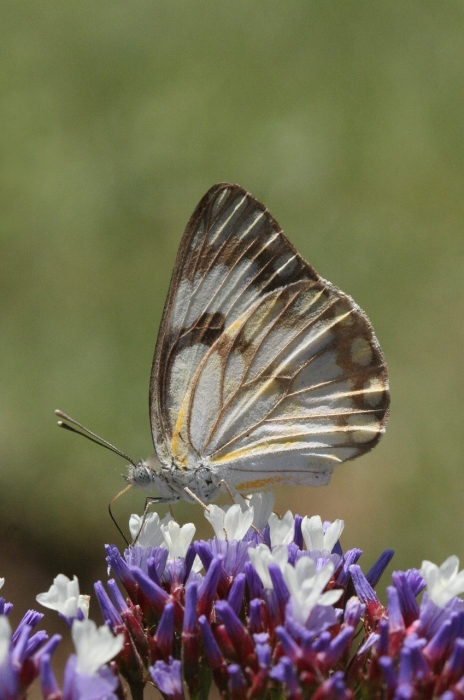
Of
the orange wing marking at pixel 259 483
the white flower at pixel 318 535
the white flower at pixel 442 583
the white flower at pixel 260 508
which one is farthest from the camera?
the orange wing marking at pixel 259 483

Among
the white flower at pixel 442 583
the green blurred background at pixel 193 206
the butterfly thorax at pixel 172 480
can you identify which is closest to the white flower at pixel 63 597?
the butterfly thorax at pixel 172 480

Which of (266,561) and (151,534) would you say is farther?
(151,534)

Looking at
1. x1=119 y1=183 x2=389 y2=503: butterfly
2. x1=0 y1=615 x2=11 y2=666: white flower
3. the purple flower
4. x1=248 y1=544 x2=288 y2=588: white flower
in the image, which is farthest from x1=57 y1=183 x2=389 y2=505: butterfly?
x1=0 y1=615 x2=11 y2=666: white flower

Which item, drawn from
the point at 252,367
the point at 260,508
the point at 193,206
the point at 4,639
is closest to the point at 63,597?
Result: the point at 4,639

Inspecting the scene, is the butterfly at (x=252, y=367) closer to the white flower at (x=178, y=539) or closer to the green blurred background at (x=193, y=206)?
the white flower at (x=178, y=539)

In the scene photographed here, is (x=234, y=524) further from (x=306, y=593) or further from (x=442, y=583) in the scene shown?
(x=442, y=583)

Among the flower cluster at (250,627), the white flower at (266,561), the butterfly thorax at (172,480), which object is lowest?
the flower cluster at (250,627)

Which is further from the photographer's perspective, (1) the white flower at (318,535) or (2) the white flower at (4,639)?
(1) the white flower at (318,535)
